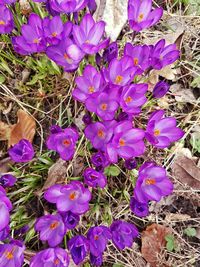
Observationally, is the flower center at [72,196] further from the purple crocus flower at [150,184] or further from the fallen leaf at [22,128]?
the fallen leaf at [22,128]

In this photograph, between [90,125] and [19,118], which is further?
[19,118]

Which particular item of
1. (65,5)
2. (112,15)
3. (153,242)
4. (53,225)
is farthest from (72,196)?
(112,15)

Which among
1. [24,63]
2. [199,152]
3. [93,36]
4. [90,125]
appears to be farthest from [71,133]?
[199,152]

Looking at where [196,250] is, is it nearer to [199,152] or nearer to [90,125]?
[199,152]

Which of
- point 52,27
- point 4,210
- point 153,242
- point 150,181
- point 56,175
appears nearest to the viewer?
point 4,210

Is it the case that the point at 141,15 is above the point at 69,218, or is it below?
above

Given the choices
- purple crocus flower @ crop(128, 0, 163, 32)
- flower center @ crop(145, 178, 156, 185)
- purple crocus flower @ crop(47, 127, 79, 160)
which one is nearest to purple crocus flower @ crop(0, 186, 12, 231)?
purple crocus flower @ crop(47, 127, 79, 160)

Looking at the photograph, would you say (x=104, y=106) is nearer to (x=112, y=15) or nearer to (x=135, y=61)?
(x=135, y=61)

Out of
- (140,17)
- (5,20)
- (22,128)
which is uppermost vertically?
(5,20)
